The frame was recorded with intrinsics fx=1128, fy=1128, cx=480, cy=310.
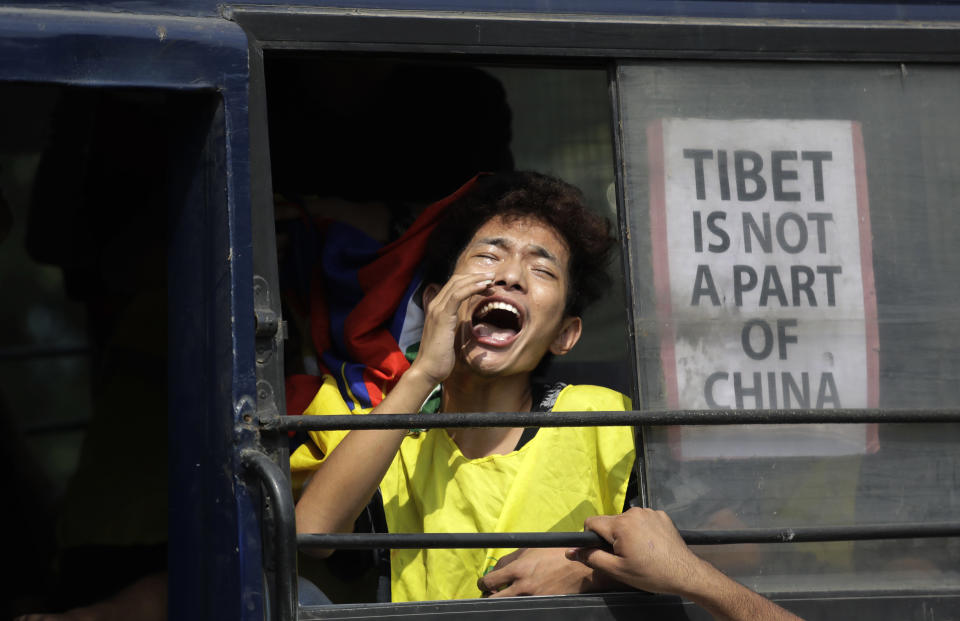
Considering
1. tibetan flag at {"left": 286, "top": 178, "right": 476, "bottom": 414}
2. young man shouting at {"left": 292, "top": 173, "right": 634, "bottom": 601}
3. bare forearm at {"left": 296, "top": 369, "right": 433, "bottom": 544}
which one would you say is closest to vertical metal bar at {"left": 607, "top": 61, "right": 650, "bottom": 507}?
young man shouting at {"left": 292, "top": 173, "right": 634, "bottom": 601}

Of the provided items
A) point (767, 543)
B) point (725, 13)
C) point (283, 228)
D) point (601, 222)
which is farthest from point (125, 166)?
point (767, 543)

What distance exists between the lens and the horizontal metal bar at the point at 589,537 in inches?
64.5

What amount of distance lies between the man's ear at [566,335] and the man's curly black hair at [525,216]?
2cm

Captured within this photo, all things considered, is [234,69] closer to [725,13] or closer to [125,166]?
[725,13]

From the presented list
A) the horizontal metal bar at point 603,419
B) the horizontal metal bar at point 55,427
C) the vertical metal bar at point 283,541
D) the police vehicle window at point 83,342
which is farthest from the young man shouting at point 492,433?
the horizontal metal bar at point 55,427

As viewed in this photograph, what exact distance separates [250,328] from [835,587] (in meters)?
1.05

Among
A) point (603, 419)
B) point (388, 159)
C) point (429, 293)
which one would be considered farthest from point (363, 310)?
point (603, 419)

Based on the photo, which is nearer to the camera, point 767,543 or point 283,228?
point 767,543

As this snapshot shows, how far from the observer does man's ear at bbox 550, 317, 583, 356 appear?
8.48ft

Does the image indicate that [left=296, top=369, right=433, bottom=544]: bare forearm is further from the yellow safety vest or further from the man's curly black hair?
the man's curly black hair

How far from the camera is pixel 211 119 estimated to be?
176 centimetres

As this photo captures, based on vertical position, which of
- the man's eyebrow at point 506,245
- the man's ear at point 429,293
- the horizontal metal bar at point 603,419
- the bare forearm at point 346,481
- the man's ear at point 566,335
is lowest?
the bare forearm at point 346,481

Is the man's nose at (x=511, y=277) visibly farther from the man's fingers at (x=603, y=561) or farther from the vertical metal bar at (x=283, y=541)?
the vertical metal bar at (x=283, y=541)

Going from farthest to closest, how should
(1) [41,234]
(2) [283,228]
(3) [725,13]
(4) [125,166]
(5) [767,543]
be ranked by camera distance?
(1) [41,234] < (4) [125,166] < (2) [283,228] < (3) [725,13] < (5) [767,543]
